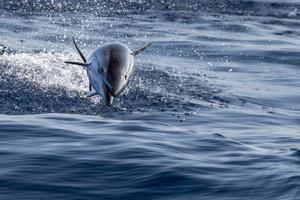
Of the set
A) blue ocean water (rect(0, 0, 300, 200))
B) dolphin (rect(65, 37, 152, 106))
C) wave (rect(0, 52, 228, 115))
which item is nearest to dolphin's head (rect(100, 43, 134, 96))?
dolphin (rect(65, 37, 152, 106))

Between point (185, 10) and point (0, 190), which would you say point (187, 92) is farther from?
point (185, 10)

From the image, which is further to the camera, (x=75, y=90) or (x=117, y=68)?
(x=75, y=90)

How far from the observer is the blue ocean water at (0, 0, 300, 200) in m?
10.7

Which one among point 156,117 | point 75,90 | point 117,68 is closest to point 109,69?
point 117,68

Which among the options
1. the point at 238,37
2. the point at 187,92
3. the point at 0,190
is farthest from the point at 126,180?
the point at 238,37

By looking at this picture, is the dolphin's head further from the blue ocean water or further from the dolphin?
the blue ocean water

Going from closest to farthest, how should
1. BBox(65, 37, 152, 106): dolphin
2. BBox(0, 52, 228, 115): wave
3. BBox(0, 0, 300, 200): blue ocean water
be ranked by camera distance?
BBox(0, 0, 300, 200): blue ocean water < BBox(65, 37, 152, 106): dolphin < BBox(0, 52, 228, 115): wave

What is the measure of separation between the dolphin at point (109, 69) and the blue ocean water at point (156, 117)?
28.9 inches

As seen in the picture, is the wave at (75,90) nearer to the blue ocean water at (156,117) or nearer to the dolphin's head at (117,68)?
the blue ocean water at (156,117)

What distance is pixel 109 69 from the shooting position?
13.1 meters

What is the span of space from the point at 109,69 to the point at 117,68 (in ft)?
0.48

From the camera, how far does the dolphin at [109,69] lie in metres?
12.8

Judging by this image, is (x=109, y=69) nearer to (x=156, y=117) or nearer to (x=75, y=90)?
(x=156, y=117)

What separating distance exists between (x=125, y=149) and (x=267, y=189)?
246 cm
